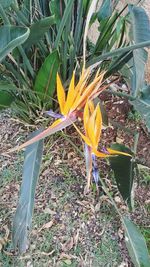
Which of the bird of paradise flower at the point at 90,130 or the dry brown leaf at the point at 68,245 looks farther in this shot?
the dry brown leaf at the point at 68,245

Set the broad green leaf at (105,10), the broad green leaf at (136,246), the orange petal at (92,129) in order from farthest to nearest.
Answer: the broad green leaf at (105,10) → the broad green leaf at (136,246) → the orange petal at (92,129)

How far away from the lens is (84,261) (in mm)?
1251

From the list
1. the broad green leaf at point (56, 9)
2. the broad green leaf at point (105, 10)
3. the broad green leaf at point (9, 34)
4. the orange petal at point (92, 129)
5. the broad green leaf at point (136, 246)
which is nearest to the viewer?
the broad green leaf at point (9, 34)

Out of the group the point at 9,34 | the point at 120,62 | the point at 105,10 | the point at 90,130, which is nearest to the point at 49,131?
the point at 90,130

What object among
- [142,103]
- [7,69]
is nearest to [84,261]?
[142,103]

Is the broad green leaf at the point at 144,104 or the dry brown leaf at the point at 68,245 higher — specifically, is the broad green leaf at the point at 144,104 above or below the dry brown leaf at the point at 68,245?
above

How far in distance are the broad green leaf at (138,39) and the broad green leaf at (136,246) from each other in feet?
1.19

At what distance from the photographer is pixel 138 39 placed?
41.3 inches

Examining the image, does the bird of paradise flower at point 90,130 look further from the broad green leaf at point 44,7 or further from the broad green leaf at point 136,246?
the broad green leaf at point 44,7

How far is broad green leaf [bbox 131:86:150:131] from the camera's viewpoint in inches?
39.0

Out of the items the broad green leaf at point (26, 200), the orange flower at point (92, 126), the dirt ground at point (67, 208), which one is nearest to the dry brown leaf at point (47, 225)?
the dirt ground at point (67, 208)

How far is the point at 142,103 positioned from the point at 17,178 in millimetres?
486

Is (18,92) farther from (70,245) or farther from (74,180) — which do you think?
(70,245)

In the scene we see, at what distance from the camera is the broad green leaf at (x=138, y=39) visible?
3.13 feet
